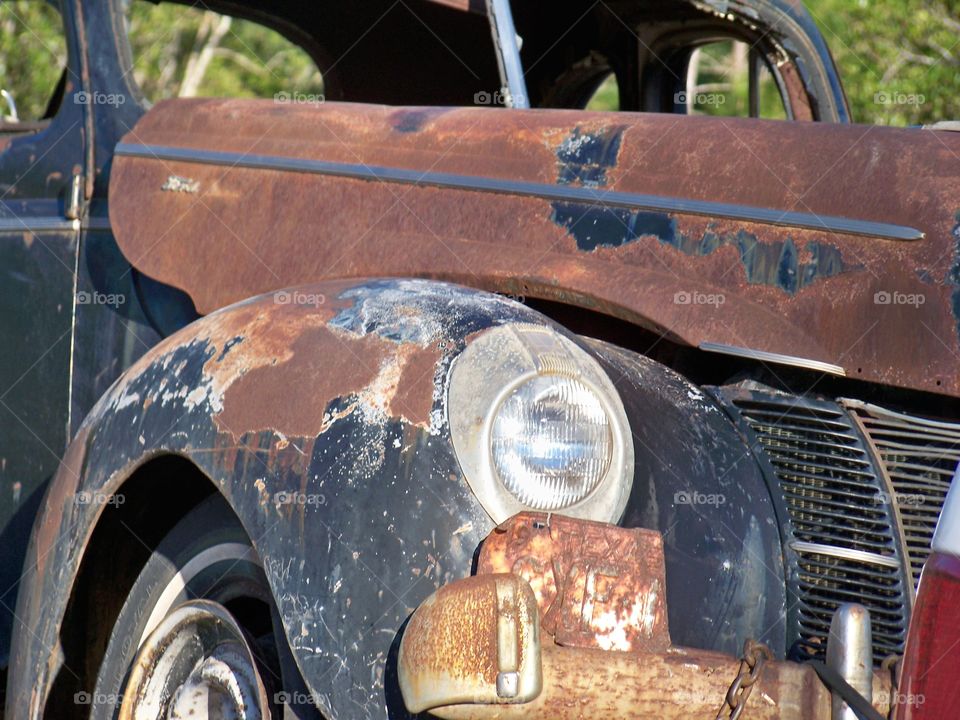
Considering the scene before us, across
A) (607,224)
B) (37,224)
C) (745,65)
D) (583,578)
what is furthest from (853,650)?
(745,65)

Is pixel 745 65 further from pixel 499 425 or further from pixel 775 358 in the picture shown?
pixel 499 425

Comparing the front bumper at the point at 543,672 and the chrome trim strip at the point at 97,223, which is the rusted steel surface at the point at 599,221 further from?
the front bumper at the point at 543,672

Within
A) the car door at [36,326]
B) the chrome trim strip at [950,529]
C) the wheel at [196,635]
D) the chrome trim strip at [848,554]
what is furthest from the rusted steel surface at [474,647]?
the car door at [36,326]

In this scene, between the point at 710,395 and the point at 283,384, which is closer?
the point at 283,384

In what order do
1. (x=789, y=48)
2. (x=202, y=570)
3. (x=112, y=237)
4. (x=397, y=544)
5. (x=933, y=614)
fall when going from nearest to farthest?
(x=933, y=614) < (x=397, y=544) < (x=202, y=570) < (x=112, y=237) < (x=789, y=48)

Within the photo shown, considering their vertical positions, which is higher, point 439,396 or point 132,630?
point 439,396

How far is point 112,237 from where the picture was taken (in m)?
2.77

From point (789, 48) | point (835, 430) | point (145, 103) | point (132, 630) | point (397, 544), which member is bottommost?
point (132, 630)

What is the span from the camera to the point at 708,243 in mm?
2023

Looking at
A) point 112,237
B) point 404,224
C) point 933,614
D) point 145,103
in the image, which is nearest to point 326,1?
point 145,103

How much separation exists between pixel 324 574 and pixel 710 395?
0.77m

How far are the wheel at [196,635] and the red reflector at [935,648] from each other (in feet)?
2.89

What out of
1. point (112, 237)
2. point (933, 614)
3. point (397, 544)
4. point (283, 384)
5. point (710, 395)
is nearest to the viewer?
point (933, 614)

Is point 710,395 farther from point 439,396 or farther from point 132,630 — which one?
point 132,630
